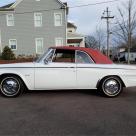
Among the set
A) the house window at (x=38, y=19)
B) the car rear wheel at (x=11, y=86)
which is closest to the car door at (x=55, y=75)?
the car rear wheel at (x=11, y=86)

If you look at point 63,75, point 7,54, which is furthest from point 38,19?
point 63,75

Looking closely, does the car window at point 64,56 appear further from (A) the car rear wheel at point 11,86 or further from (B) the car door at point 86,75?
(A) the car rear wheel at point 11,86

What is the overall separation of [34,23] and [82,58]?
27.9 m

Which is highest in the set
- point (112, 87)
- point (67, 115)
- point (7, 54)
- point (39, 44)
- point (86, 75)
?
point (39, 44)

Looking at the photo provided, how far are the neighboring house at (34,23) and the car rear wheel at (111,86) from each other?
27.1 m

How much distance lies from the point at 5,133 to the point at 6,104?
2637mm

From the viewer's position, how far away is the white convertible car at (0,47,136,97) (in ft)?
28.5

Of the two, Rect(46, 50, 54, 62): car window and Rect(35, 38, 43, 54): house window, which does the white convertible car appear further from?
Rect(35, 38, 43, 54): house window

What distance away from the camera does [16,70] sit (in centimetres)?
866

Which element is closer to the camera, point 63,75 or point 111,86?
point 63,75

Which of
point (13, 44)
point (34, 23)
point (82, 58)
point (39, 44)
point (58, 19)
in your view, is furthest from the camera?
point (13, 44)

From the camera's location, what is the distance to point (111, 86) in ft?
29.1

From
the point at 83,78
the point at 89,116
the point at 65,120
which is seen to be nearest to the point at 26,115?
the point at 65,120

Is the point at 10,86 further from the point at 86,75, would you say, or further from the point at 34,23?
the point at 34,23
